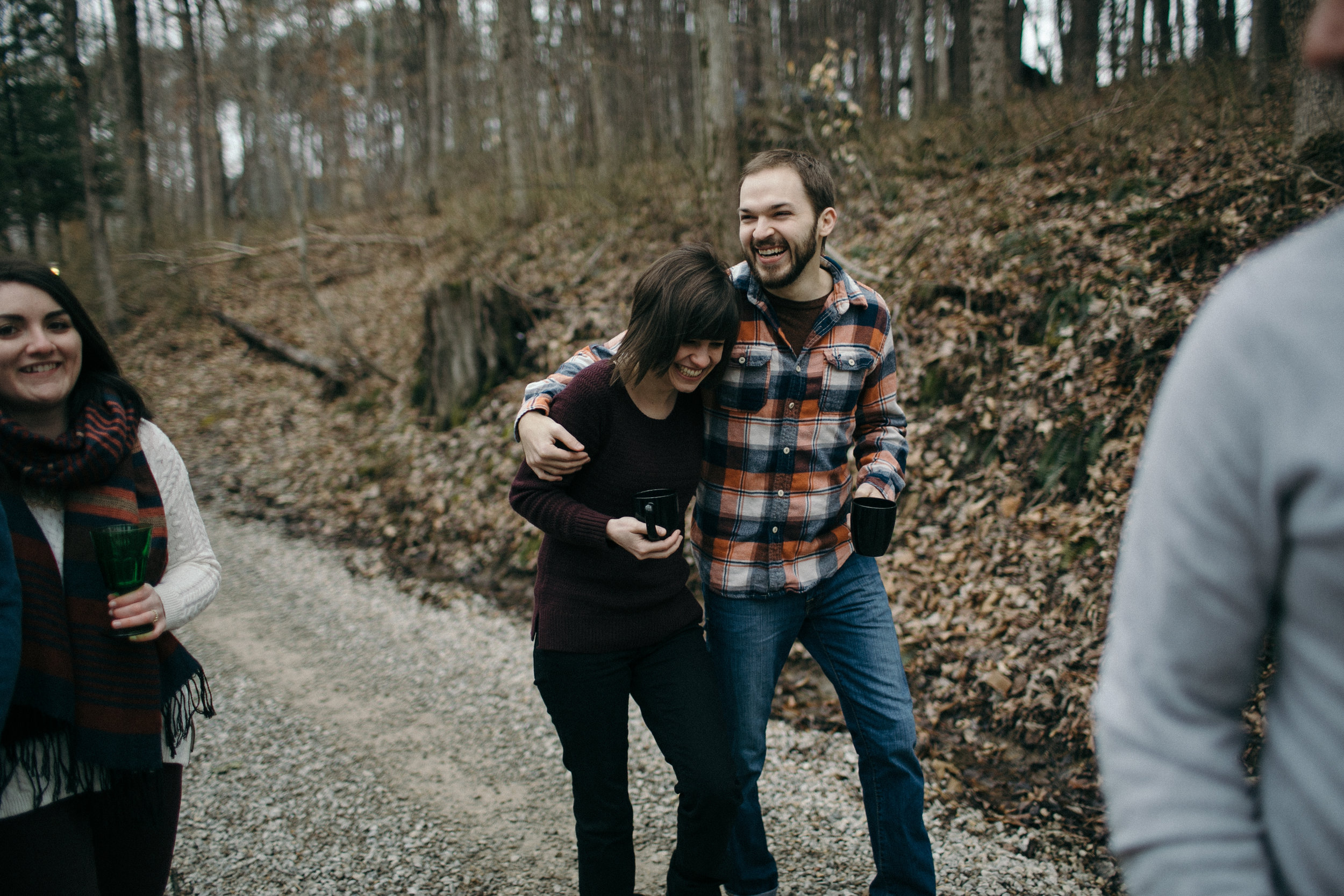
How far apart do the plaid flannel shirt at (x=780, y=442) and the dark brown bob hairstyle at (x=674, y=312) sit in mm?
199

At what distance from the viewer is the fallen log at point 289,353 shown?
38.1 feet

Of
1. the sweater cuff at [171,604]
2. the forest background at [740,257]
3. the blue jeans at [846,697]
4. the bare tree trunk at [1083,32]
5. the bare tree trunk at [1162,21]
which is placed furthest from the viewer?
the bare tree trunk at [1083,32]

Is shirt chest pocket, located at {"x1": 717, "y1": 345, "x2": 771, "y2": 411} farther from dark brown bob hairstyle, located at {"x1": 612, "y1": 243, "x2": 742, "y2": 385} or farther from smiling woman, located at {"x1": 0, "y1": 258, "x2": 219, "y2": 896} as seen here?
smiling woman, located at {"x1": 0, "y1": 258, "x2": 219, "y2": 896}

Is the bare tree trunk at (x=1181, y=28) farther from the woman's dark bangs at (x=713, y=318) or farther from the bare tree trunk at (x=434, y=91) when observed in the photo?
the bare tree trunk at (x=434, y=91)

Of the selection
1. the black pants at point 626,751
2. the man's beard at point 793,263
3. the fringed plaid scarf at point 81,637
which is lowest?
the black pants at point 626,751

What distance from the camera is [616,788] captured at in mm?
2467

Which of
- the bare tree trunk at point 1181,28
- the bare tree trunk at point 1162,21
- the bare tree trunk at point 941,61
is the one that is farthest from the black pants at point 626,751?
the bare tree trunk at point 1162,21

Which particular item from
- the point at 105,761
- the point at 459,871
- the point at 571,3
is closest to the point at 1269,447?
the point at 105,761

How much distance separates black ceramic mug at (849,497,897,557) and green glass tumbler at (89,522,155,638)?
1.99 meters

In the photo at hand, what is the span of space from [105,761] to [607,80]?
21002mm

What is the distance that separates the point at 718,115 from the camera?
295 inches

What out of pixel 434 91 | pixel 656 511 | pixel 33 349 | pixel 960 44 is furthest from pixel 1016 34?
pixel 33 349

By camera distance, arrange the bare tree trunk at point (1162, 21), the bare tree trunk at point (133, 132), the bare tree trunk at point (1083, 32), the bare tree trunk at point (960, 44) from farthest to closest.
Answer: the bare tree trunk at point (133, 132) → the bare tree trunk at point (960, 44) → the bare tree trunk at point (1083, 32) → the bare tree trunk at point (1162, 21)

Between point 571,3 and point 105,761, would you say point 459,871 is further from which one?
point 571,3
